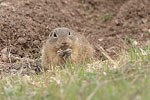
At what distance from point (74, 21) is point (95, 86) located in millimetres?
5239

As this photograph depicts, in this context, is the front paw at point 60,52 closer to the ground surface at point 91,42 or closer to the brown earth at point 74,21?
the ground surface at point 91,42

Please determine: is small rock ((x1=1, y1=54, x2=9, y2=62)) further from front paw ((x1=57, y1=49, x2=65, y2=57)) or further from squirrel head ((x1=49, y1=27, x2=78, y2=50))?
front paw ((x1=57, y1=49, x2=65, y2=57))

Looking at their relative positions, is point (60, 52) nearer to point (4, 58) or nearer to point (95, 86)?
point (4, 58)

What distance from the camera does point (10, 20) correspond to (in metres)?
7.34

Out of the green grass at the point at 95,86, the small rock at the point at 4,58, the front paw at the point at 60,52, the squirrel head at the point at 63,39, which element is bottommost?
the green grass at the point at 95,86

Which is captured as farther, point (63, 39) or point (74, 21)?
point (74, 21)

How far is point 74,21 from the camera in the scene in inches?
330

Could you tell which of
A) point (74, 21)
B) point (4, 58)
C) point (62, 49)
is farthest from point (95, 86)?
point (74, 21)

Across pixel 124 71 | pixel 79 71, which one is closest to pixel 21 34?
pixel 79 71

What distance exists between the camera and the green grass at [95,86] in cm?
301

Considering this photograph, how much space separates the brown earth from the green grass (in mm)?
2910

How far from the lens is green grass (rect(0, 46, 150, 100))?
3.01 metres

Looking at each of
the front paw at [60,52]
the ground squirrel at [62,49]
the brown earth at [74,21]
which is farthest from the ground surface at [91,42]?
the front paw at [60,52]

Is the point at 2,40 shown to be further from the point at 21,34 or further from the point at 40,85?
the point at 40,85
